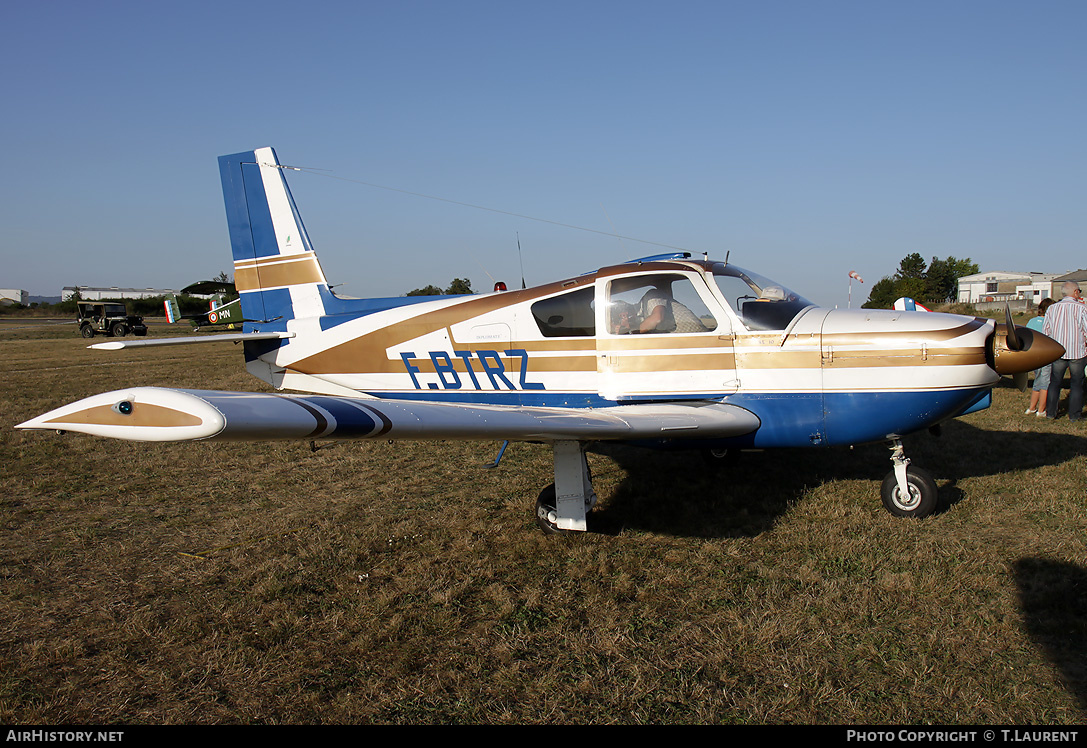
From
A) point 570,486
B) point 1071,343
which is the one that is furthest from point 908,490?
point 1071,343

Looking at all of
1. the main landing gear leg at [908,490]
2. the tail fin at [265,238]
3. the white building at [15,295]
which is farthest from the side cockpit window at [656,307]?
the white building at [15,295]

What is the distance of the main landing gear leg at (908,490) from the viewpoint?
5039 millimetres

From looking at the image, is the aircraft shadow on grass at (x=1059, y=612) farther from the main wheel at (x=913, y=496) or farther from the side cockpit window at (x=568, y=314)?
the side cockpit window at (x=568, y=314)

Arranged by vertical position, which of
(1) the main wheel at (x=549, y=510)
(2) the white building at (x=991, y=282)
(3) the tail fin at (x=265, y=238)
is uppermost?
(3) the tail fin at (x=265, y=238)

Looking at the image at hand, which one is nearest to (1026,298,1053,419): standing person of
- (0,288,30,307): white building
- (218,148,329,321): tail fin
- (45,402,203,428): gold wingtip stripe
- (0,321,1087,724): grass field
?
(0,321,1087,724): grass field

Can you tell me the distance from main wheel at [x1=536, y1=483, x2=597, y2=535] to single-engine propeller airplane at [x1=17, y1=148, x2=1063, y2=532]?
0.04ft

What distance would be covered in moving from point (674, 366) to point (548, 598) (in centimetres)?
221

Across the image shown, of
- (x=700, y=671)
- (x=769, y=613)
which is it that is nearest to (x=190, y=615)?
(x=700, y=671)

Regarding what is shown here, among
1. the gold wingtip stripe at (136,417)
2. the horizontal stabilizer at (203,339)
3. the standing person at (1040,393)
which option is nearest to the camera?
the gold wingtip stripe at (136,417)

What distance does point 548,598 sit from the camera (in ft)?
13.1

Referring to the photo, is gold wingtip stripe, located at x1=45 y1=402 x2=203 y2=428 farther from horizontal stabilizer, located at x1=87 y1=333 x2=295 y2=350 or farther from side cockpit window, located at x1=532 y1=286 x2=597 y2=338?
horizontal stabilizer, located at x1=87 y1=333 x2=295 y2=350

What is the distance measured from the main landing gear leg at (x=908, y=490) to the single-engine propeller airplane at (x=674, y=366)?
10 mm

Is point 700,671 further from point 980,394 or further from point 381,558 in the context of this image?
point 980,394

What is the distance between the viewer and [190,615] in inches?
151
